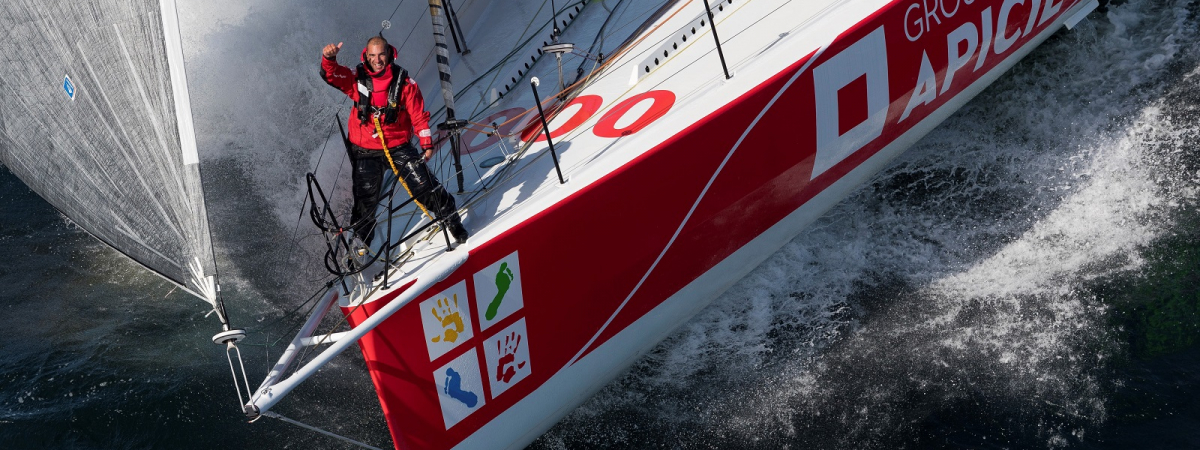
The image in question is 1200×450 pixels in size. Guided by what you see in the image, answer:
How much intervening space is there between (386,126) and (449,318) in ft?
2.76

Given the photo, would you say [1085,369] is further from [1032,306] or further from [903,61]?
[903,61]

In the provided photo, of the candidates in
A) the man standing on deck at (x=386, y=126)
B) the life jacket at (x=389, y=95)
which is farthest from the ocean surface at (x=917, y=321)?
the life jacket at (x=389, y=95)

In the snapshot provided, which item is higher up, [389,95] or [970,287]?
[389,95]

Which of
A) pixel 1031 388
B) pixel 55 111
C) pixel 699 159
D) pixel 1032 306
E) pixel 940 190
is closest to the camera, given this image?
pixel 55 111

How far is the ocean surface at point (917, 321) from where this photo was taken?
4758mm

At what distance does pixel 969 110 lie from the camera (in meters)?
6.15

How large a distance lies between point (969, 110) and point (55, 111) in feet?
16.8

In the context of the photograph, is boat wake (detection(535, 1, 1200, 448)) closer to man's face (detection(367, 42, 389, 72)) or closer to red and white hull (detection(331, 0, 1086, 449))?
red and white hull (detection(331, 0, 1086, 449))

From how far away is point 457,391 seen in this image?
4211 mm

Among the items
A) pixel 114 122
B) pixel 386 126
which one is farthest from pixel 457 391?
pixel 114 122

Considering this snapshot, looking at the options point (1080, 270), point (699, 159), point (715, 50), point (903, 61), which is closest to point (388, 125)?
point (699, 159)

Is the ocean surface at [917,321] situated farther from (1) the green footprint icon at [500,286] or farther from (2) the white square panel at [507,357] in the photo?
(1) the green footprint icon at [500,286]

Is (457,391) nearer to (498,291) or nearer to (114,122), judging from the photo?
(498,291)

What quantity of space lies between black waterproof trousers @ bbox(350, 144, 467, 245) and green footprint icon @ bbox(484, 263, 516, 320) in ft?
0.68
